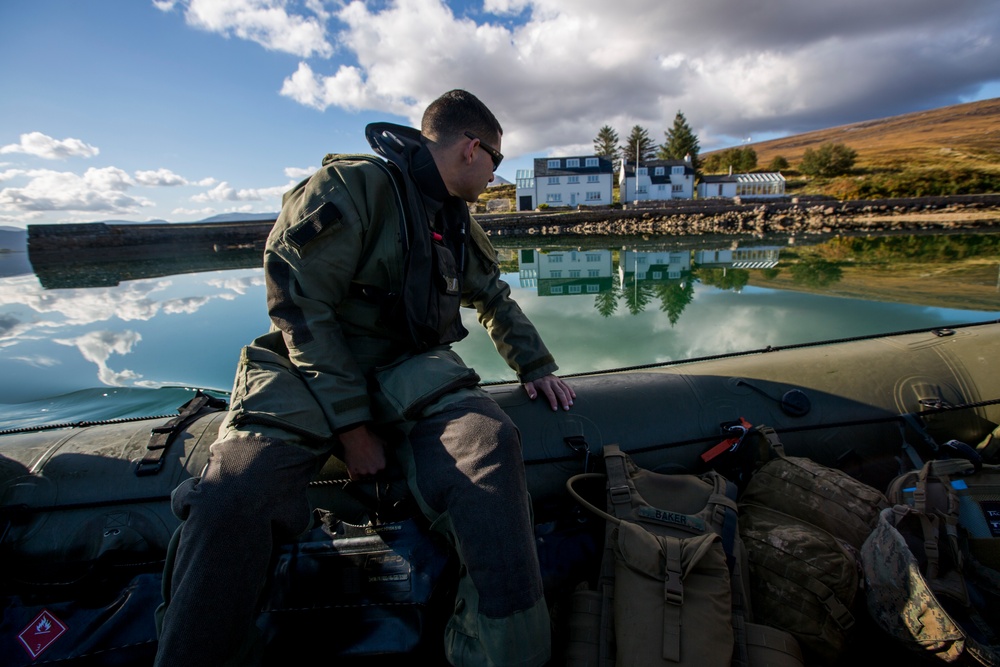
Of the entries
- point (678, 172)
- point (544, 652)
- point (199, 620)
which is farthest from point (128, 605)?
point (678, 172)

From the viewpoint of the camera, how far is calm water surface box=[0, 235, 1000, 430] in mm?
5387

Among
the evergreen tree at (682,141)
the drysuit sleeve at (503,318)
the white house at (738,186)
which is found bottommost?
the drysuit sleeve at (503,318)

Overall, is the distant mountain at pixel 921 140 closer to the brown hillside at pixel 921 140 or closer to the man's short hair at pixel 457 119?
the brown hillside at pixel 921 140

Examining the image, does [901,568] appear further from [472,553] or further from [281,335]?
[281,335]

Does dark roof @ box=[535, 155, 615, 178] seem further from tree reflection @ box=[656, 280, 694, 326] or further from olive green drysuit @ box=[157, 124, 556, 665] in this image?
olive green drysuit @ box=[157, 124, 556, 665]

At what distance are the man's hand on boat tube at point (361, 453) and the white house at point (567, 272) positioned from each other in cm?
782

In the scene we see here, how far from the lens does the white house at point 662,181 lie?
47.6 meters

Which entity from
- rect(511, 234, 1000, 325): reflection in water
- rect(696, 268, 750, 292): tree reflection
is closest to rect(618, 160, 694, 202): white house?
rect(511, 234, 1000, 325): reflection in water

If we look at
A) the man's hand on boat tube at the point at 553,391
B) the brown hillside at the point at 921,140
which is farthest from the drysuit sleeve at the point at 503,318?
the brown hillside at the point at 921,140

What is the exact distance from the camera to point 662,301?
834cm

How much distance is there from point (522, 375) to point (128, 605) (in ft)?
5.86

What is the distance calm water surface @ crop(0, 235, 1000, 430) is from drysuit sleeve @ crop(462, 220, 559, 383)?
269cm

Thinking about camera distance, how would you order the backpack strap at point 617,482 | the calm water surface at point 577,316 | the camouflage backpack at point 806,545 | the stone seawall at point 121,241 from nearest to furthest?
the camouflage backpack at point 806,545 < the backpack strap at point 617,482 < the calm water surface at point 577,316 < the stone seawall at point 121,241

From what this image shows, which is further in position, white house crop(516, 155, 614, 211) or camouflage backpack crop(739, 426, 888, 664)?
white house crop(516, 155, 614, 211)
